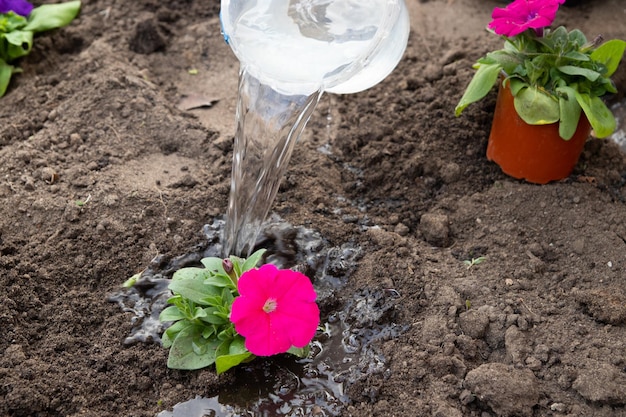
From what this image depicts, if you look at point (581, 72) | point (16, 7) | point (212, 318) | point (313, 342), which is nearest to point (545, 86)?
point (581, 72)

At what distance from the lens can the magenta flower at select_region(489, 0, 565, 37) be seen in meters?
2.77

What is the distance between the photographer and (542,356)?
2.47 m

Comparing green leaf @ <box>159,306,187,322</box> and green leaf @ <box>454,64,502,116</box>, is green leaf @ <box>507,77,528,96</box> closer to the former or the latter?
green leaf @ <box>454,64,502,116</box>

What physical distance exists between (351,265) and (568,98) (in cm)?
101

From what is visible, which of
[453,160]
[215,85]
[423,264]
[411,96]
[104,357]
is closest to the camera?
[104,357]

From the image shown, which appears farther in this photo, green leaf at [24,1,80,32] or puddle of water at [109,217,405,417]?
green leaf at [24,1,80,32]

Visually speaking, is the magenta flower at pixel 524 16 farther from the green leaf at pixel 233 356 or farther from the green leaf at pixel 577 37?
the green leaf at pixel 233 356

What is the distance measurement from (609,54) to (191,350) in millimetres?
1898

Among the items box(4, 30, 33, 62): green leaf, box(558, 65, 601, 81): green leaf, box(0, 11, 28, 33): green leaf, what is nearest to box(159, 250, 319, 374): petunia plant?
box(558, 65, 601, 81): green leaf

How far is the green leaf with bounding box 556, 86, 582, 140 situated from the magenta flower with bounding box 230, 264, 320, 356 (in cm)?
122

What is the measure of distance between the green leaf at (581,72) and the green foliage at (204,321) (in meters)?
1.35

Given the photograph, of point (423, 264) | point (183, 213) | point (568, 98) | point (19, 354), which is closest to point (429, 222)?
point (423, 264)

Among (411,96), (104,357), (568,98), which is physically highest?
(568,98)

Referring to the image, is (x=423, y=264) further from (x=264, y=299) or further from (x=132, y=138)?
(x=132, y=138)
